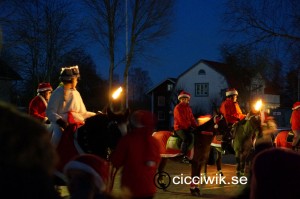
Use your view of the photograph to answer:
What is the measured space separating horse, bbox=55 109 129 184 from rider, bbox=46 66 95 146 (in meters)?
0.47

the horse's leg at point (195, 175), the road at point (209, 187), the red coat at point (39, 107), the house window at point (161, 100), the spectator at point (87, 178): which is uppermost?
the house window at point (161, 100)

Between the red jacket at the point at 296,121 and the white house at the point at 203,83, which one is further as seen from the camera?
the white house at the point at 203,83

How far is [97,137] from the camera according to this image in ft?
25.0

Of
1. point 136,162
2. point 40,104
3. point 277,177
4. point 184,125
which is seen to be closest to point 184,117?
point 184,125

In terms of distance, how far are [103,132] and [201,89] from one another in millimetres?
65068

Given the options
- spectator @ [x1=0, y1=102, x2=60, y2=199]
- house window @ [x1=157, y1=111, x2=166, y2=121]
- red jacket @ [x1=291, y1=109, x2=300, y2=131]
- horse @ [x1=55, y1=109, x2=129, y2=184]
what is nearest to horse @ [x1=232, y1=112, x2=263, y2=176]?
red jacket @ [x1=291, y1=109, x2=300, y2=131]

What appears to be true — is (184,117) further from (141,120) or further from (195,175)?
(141,120)

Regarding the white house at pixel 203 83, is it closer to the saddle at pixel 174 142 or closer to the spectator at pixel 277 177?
the saddle at pixel 174 142

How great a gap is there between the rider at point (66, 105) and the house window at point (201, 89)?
63.2 m

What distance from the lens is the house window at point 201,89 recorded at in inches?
2815

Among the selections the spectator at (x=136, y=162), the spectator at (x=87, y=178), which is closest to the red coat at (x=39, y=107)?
the spectator at (x=136, y=162)

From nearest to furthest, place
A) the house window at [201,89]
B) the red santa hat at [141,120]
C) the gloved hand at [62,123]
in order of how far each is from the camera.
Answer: the red santa hat at [141,120] → the gloved hand at [62,123] → the house window at [201,89]

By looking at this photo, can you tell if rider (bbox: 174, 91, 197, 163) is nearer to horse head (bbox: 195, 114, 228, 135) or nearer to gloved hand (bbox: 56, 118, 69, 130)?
horse head (bbox: 195, 114, 228, 135)

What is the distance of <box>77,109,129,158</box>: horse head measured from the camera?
752cm
